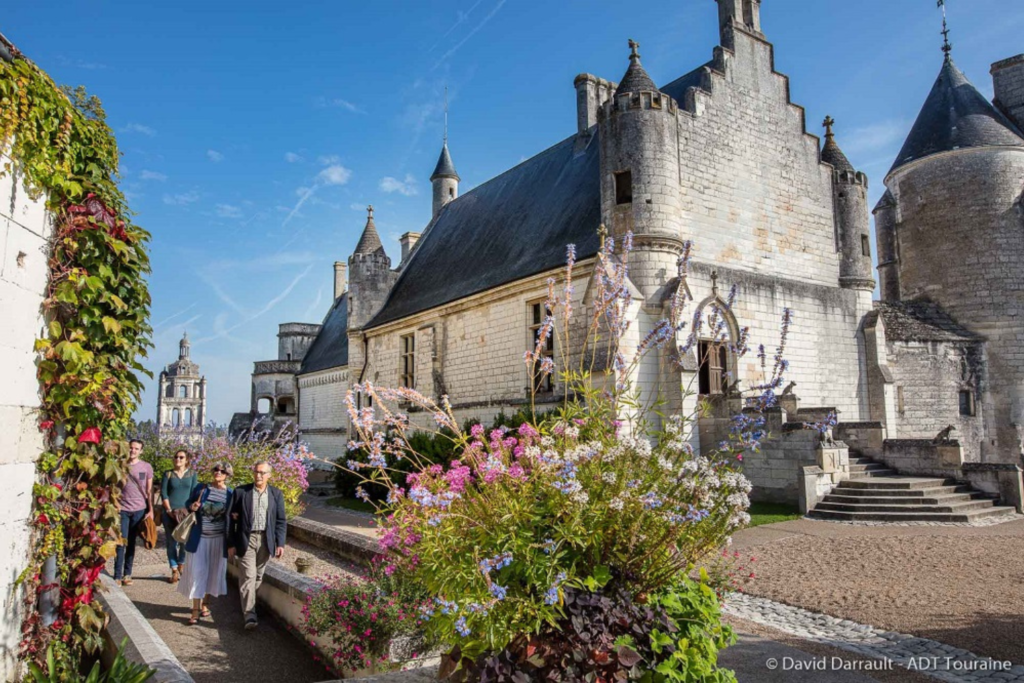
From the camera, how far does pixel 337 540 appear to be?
356 inches

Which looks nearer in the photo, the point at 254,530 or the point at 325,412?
the point at 254,530

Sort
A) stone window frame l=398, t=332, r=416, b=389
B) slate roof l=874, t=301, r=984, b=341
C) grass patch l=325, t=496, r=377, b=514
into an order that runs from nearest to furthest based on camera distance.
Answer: grass patch l=325, t=496, r=377, b=514 → slate roof l=874, t=301, r=984, b=341 → stone window frame l=398, t=332, r=416, b=389

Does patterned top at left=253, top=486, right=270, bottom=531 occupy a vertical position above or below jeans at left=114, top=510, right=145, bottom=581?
above

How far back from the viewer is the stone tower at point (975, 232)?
1923 centimetres

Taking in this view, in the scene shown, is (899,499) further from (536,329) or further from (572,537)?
(572,537)

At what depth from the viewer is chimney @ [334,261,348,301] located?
3697 cm

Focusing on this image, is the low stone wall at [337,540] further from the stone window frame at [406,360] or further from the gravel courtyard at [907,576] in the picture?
the stone window frame at [406,360]

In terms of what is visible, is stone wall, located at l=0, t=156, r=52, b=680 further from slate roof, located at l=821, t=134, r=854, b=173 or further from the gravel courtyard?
slate roof, located at l=821, t=134, r=854, b=173

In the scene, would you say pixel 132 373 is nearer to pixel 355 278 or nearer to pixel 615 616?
pixel 615 616

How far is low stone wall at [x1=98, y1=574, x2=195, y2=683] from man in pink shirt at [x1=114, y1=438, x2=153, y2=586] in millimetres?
2131

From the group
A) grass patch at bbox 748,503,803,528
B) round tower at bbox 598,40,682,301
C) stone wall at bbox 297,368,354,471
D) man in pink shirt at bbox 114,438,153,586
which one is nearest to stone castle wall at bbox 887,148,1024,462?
grass patch at bbox 748,503,803,528

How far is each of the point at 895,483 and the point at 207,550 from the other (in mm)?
11727

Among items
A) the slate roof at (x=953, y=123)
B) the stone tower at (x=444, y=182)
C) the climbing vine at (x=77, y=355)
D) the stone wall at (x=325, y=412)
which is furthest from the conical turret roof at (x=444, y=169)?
the climbing vine at (x=77, y=355)

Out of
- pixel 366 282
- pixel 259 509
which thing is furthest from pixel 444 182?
pixel 259 509
